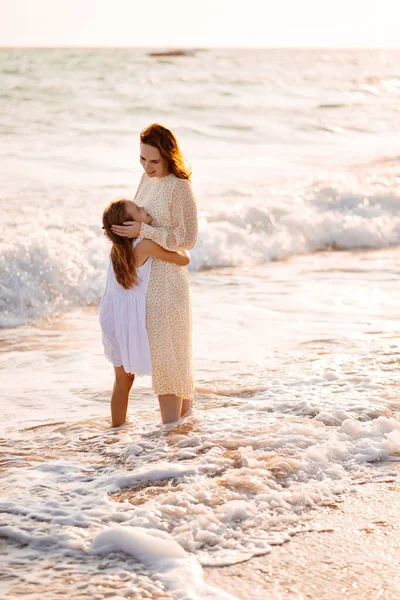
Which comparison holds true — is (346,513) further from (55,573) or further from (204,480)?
(55,573)

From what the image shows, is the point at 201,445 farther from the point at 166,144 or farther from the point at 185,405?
the point at 166,144

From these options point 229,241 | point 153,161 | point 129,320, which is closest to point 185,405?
point 129,320

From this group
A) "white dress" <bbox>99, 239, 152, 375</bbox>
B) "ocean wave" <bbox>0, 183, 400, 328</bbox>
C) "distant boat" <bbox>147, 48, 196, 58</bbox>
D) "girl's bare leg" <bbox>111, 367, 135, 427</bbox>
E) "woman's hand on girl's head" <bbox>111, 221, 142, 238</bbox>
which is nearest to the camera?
"woman's hand on girl's head" <bbox>111, 221, 142, 238</bbox>

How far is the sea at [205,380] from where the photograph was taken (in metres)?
3.72

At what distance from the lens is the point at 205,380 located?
6.23m

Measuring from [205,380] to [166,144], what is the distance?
2.00 meters

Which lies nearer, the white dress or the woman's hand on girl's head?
the woman's hand on girl's head

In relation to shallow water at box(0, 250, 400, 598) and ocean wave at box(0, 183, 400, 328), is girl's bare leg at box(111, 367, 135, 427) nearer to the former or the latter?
shallow water at box(0, 250, 400, 598)

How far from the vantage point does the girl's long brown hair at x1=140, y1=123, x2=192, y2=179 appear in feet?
15.6

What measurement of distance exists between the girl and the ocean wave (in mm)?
3491

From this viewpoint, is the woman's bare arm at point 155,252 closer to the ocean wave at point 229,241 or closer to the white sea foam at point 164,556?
the white sea foam at point 164,556

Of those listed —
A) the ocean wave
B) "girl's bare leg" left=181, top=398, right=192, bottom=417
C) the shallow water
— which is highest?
the ocean wave

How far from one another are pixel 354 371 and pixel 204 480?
86.3 inches

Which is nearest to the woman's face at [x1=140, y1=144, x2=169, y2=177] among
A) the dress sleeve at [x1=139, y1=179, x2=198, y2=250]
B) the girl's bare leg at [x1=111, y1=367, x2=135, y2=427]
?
the dress sleeve at [x1=139, y1=179, x2=198, y2=250]
